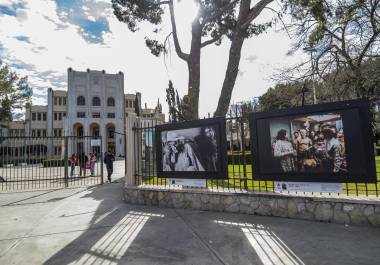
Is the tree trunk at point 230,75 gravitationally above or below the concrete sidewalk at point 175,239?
above

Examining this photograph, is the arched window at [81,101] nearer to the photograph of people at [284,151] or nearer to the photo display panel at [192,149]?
the photo display panel at [192,149]

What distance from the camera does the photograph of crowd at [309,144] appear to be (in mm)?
5824

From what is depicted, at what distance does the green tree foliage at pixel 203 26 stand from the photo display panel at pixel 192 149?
3.90 m

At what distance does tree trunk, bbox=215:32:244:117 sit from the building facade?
4422cm

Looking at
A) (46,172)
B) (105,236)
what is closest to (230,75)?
(105,236)

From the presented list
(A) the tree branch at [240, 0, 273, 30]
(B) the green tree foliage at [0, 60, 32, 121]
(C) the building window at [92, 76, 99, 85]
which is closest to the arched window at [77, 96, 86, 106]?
(C) the building window at [92, 76, 99, 85]

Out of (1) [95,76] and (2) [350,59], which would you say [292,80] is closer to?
(2) [350,59]

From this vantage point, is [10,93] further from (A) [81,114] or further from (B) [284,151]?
(A) [81,114]

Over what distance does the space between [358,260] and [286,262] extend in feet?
3.30

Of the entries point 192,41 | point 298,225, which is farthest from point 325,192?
point 192,41

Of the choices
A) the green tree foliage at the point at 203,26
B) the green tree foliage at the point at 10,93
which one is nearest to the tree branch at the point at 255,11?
the green tree foliage at the point at 203,26

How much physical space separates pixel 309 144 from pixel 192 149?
3185 mm

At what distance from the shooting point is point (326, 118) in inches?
234

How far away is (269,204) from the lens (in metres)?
6.59
